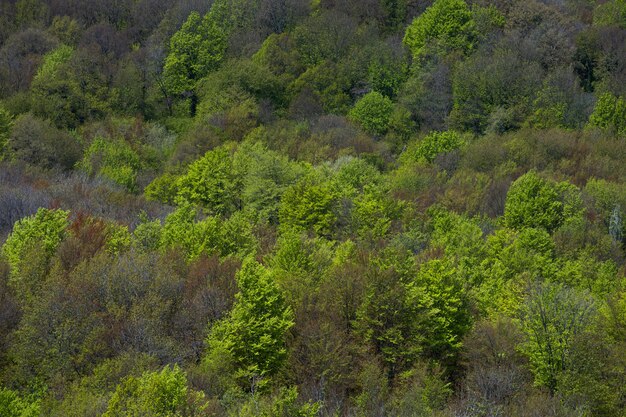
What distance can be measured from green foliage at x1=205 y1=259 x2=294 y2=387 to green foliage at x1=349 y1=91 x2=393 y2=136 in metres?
55.9

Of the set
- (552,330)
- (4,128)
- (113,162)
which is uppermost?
(552,330)

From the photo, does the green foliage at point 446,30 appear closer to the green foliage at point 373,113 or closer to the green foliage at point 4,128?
the green foliage at point 373,113

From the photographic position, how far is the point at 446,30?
102 metres

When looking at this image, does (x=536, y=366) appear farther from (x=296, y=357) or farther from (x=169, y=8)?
(x=169, y=8)

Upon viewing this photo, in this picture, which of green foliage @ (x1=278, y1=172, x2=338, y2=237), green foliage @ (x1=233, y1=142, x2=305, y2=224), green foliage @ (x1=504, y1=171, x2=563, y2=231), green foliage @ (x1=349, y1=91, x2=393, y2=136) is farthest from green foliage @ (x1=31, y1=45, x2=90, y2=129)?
green foliage @ (x1=504, y1=171, x2=563, y2=231)

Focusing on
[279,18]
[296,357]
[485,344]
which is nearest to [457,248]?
[485,344]

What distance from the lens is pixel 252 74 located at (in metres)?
101

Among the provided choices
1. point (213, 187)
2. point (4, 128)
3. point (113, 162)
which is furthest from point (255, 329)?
point (4, 128)

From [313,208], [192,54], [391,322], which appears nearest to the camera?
[391,322]

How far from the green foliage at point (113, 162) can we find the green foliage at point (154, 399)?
172 ft

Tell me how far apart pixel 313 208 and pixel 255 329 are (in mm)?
24984

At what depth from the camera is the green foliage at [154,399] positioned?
29.2 m

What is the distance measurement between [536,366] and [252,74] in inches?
2637

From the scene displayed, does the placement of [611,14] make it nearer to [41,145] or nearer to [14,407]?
[41,145]
